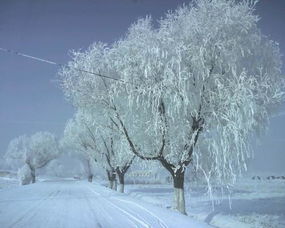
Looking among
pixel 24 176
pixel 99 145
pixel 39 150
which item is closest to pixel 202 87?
pixel 99 145

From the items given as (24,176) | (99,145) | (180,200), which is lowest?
(180,200)

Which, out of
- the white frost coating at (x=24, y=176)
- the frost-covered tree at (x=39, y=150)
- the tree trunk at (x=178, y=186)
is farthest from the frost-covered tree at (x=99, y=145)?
the frost-covered tree at (x=39, y=150)

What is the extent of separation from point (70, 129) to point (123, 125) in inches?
1226

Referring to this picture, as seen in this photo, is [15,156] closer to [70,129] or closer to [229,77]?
[70,129]

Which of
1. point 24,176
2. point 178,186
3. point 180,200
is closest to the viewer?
point 180,200

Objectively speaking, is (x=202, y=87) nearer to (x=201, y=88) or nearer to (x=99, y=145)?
(x=201, y=88)

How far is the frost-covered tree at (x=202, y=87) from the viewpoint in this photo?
52.4 feet

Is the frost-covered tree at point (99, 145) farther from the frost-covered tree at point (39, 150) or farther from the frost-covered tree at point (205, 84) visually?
the frost-covered tree at point (39, 150)

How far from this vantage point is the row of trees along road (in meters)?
16.0

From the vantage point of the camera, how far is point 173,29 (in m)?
17.8

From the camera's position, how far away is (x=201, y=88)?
16.8 metres

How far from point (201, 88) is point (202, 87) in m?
0.10

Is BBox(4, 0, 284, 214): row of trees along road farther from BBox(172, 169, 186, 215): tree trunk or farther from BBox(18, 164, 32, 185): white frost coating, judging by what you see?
BBox(18, 164, 32, 185): white frost coating

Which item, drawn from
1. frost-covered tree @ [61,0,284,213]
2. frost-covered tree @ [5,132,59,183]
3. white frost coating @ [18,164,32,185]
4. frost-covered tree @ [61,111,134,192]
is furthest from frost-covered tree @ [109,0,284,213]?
frost-covered tree @ [5,132,59,183]
